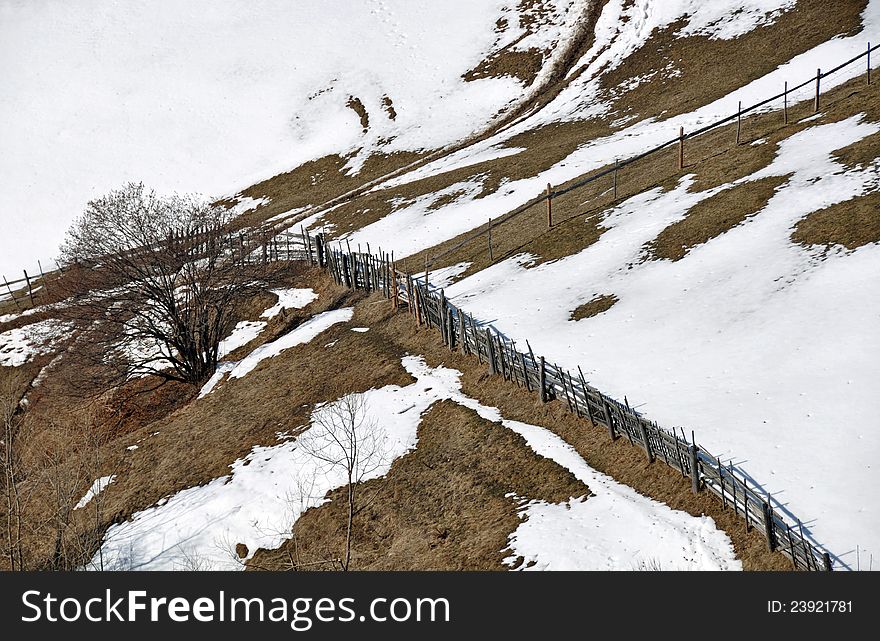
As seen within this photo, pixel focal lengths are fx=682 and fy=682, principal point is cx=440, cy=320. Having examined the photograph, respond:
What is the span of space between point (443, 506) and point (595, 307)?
940cm

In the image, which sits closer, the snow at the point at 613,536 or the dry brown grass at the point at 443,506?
the snow at the point at 613,536

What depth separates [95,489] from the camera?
79.9 ft

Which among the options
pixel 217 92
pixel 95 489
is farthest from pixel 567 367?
pixel 217 92

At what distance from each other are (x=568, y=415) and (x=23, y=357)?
36.2 metres

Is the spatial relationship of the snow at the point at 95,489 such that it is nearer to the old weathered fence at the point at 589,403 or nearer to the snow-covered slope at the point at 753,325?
the old weathered fence at the point at 589,403

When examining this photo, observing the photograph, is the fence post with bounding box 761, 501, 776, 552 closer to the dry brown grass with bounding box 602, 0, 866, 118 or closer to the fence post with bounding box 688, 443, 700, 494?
the fence post with bounding box 688, 443, 700, 494

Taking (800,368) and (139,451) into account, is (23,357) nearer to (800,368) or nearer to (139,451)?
(139,451)

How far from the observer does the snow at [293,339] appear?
30344 mm

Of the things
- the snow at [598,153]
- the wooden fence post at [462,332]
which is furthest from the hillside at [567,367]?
the wooden fence post at [462,332]

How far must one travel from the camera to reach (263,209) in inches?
2265

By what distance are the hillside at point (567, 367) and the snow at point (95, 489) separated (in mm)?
180

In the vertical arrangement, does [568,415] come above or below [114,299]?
below

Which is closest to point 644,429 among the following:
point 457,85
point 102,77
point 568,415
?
point 568,415

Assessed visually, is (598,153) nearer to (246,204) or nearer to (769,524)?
(246,204)
